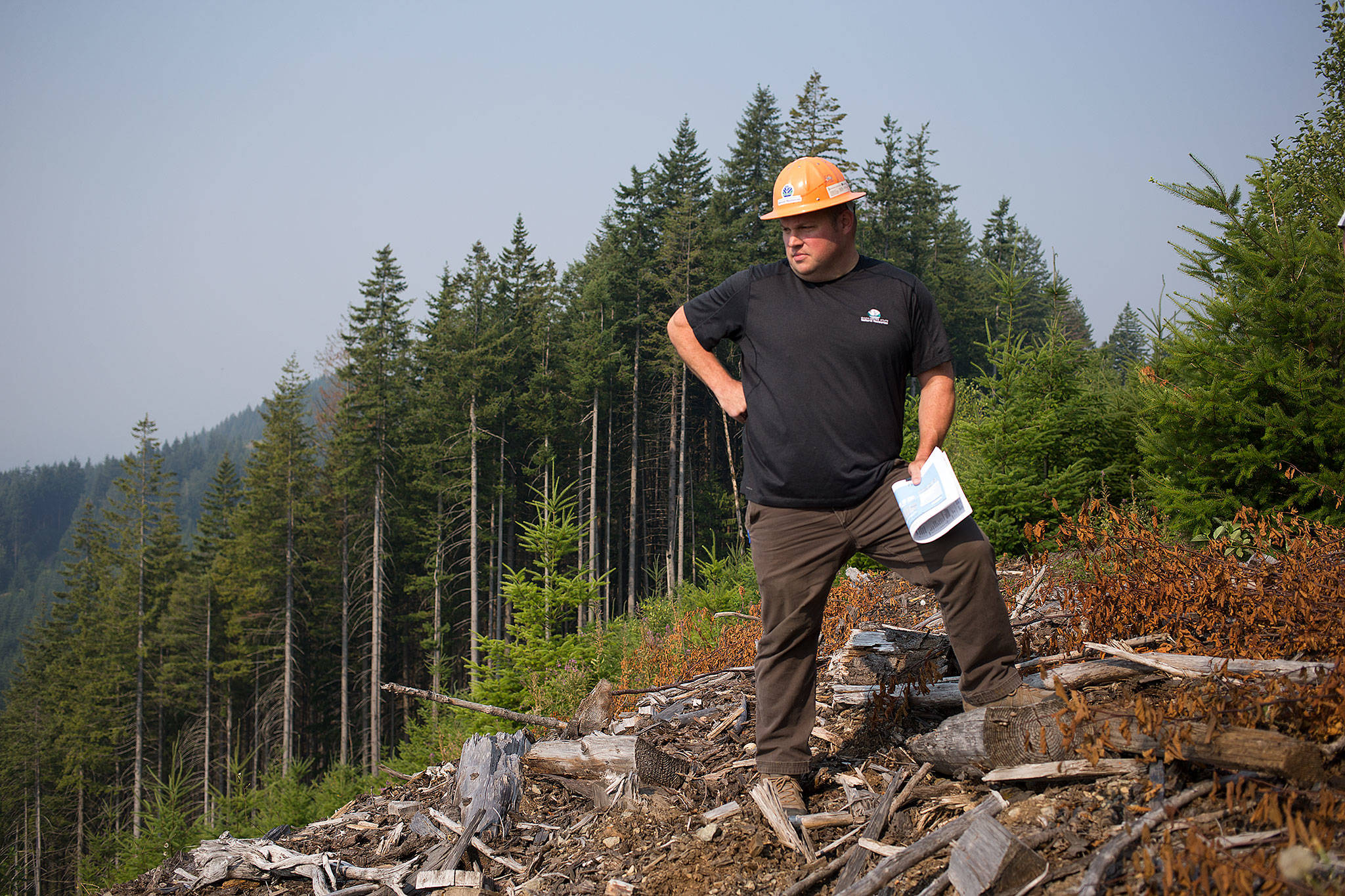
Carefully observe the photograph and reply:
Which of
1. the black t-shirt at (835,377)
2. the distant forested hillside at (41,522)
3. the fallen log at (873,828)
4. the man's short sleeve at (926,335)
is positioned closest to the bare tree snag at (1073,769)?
the fallen log at (873,828)

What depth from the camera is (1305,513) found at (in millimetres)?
6078

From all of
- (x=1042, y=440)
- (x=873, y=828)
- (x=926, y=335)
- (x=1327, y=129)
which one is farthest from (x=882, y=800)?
(x=1327, y=129)

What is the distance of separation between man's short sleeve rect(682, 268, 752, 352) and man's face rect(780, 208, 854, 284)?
27 cm

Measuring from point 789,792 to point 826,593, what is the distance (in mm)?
914

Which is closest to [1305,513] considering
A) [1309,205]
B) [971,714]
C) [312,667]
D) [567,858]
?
[1309,205]

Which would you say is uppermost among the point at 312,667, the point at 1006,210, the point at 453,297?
the point at 1006,210

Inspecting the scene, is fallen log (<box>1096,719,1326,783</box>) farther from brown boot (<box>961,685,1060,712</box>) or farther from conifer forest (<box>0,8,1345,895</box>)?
conifer forest (<box>0,8,1345,895</box>)

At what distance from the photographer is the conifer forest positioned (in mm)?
10774

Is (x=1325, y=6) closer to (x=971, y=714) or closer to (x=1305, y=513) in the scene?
(x=1305, y=513)

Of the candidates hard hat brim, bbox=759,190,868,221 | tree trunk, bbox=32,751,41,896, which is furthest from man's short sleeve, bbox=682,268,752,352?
tree trunk, bbox=32,751,41,896

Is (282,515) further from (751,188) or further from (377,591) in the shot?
(751,188)

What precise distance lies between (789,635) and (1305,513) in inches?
211

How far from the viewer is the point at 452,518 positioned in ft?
103

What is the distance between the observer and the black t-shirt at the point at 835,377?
3.27m
